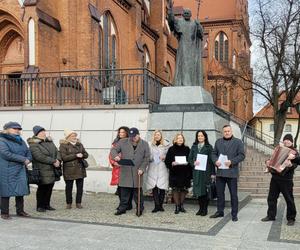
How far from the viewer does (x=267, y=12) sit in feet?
99.7

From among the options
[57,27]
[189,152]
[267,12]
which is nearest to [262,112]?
[267,12]

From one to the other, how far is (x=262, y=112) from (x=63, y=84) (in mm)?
57517

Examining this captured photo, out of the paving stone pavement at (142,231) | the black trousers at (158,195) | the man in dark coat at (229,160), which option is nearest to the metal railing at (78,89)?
the black trousers at (158,195)

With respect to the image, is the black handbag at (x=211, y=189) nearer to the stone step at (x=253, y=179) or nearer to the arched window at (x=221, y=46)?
the stone step at (x=253, y=179)

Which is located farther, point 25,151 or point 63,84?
point 63,84

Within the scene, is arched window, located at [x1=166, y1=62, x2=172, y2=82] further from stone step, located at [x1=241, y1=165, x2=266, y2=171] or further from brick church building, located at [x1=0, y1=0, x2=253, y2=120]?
stone step, located at [x1=241, y1=165, x2=266, y2=171]

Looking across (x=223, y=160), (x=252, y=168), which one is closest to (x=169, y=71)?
(x=252, y=168)

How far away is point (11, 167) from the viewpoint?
8250mm

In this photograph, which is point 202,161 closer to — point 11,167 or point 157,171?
point 157,171

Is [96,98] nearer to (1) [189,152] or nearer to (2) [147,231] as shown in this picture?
(1) [189,152]

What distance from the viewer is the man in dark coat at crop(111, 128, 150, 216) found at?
8.88m

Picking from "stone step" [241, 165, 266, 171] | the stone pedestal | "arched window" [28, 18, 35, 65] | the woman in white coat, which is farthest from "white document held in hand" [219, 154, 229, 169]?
"arched window" [28, 18, 35, 65]

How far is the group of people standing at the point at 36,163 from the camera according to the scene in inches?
322

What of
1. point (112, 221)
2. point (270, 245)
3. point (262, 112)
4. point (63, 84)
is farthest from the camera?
point (262, 112)
